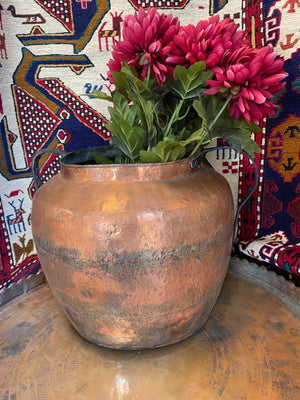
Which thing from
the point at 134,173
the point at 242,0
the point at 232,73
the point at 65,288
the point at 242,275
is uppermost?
the point at 242,0

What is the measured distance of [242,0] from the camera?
0.70 m

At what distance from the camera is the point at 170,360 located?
47 centimetres

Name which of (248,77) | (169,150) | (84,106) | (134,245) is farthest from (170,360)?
(84,106)

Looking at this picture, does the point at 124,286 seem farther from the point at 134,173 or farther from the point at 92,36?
the point at 92,36

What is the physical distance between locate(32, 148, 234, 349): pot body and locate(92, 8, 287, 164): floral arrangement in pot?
0.21ft

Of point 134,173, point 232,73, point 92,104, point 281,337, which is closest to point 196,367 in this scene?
point 281,337

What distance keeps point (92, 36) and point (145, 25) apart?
12.5 inches

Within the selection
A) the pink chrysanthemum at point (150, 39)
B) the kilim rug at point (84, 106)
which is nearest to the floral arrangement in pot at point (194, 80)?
the pink chrysanthemum at point (150, 39)

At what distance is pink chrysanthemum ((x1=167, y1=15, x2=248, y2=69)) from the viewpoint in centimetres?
44

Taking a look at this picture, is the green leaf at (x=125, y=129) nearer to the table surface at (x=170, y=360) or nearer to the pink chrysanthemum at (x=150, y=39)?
the pink chrysanthemum at (x=150, y=39)

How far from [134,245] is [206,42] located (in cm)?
28

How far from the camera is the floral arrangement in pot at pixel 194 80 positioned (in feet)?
1.41

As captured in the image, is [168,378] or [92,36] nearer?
[168,378]

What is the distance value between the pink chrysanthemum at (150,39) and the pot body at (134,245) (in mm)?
153
